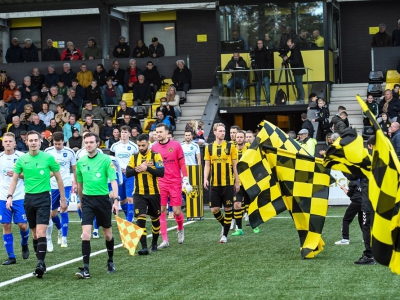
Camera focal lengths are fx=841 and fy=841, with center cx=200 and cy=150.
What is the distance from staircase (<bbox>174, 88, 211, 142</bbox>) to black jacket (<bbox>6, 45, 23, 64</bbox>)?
6.54 m

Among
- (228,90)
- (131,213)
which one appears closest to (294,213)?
(131,213)

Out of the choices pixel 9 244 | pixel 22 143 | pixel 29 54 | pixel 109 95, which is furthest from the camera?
pixel 29 54

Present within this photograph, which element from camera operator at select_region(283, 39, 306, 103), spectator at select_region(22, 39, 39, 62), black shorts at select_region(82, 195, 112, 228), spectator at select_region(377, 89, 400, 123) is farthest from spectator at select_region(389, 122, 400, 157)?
spectator at select_region(22, 39, 39, 62)

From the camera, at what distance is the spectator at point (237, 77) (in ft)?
83.8

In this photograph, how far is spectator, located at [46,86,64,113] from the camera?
26609 millimetres

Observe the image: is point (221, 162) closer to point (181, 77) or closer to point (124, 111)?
point (124, 111)

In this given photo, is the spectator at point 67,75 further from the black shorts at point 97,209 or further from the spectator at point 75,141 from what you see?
the black shorts at point 97,209

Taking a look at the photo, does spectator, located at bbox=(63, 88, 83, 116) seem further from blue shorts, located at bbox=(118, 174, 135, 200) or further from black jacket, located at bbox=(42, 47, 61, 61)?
blue shorts, located at bbox=(118, 174, 135, 200)

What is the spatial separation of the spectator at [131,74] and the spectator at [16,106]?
346 centimetres

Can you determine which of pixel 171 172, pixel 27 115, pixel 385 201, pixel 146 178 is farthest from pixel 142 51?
pixel 385 201

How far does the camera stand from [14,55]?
30.5 meters

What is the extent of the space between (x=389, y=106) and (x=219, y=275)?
13.7 m

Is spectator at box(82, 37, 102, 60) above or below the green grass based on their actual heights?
above

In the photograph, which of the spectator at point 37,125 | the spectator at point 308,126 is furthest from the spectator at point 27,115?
the spectator at point 308,126
